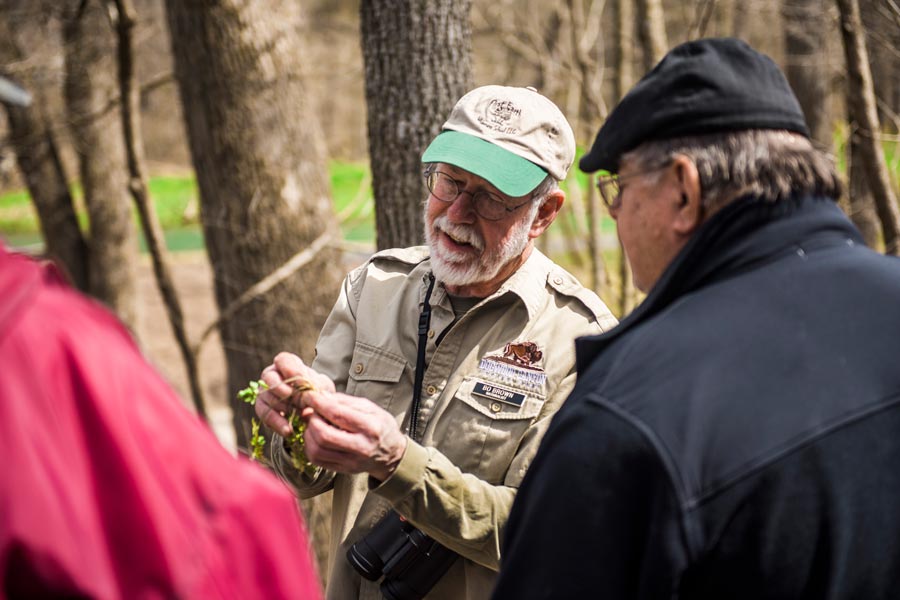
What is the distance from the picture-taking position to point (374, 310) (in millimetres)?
2576

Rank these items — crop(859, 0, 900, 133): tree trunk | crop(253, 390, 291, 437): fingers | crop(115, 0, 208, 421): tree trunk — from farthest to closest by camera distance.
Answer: crop(115, 0, 208, 421): tree trunk < crop(859, 0, 900, 133): tree trunk < crop(253, 390, 291, 437): fingers

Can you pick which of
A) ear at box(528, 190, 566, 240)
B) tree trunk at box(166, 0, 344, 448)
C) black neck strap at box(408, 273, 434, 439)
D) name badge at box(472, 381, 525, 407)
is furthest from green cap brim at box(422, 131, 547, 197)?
tree trunk at box(166, 0, 344, 448)

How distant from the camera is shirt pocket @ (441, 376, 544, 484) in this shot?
7.73 ft

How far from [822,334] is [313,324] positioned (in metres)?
4.11

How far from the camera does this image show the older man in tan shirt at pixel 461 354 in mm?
2264

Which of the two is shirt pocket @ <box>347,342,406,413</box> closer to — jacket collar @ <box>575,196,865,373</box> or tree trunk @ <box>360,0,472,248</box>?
jacket collar @ <box>575,196,865,373</box>

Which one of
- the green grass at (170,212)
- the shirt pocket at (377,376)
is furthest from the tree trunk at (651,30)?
the green grass at (170,212)

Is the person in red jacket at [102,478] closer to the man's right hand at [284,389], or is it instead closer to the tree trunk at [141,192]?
the man's right hand at [284,389]

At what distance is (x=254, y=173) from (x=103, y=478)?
4.20m

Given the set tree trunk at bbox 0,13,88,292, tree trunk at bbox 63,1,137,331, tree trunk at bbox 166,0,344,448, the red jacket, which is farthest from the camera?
tree trunk at bbox 63,1,137,331

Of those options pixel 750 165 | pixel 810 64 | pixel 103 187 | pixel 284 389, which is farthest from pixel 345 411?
pixel 103 187

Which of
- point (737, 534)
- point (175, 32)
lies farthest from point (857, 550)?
point (175, 32)

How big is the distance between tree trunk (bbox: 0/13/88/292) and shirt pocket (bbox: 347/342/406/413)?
693cm

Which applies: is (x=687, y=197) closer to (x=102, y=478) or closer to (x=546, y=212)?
(x=102, y=478)
